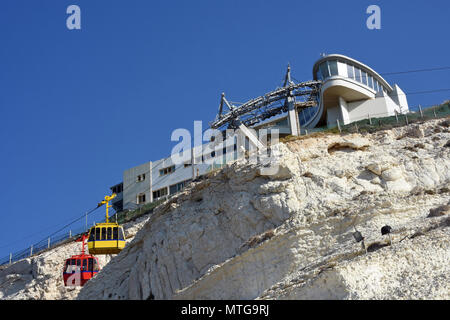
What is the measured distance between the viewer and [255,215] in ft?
115

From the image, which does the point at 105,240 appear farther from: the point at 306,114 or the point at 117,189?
the point at 117,189

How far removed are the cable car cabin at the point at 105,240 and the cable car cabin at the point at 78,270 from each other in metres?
5.66

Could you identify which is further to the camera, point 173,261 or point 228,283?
point 173,261

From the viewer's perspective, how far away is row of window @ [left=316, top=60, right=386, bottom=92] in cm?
5244

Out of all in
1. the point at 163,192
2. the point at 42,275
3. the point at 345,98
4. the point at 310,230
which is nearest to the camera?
the point at 310,230

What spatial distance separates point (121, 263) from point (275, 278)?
1563cm

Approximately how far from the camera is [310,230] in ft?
96.7

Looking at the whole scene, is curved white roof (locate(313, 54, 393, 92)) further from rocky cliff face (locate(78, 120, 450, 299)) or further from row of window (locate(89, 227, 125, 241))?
row of window (locate(89, 227, 125, 241))

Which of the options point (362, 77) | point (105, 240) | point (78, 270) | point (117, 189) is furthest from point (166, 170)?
point (105, 240)

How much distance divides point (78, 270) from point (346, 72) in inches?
1001

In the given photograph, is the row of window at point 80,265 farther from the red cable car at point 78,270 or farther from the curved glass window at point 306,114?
the curved glass window at point 306,114
